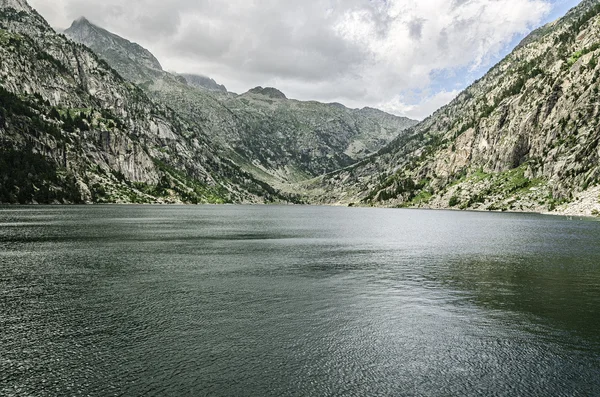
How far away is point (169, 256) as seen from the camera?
2426 inches

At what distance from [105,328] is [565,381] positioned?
2872 cm

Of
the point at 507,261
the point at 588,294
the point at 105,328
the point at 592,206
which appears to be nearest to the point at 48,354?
the point at 105,328

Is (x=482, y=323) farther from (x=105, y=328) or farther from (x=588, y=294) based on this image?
(x=105, y=328)

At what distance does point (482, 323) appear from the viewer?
29.9m

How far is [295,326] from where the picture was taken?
2859 centimetres

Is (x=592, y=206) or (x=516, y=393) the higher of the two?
(x=592, y=206)

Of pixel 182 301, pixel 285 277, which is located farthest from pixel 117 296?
pixel 285 277

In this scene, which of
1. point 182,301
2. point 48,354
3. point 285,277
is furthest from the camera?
point 285,277

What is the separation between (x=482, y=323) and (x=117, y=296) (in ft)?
106

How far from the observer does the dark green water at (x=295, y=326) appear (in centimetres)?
1978

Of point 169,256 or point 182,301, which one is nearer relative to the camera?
point 182,301

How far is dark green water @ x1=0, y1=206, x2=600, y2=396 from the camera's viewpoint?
19781 mm

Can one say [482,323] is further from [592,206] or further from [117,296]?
[592,206]

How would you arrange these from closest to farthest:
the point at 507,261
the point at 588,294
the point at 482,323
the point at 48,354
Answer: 1. the point at 48,354
2. the point at 482,323
3. the point at 588,294
4. the point at 507,261
